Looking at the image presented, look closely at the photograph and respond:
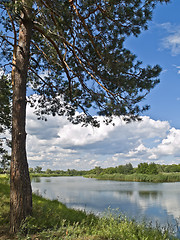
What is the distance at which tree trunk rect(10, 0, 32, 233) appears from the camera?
472cm

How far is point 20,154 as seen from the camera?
4.99 metres

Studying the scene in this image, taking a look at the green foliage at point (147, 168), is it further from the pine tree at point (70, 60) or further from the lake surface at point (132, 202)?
the pine tree at point (70, 60)

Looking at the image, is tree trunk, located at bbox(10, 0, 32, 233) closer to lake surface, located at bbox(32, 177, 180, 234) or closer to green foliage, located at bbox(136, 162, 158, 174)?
lake surface, located at bbox(32, 177, 180, 234)

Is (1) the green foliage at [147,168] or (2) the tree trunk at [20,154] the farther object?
(1) the green foliage at [147,168]

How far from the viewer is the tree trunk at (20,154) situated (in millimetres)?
4723

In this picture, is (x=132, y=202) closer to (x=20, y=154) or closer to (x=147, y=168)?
(x=20, y=154)

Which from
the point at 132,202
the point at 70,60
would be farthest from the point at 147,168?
the point at 70,60

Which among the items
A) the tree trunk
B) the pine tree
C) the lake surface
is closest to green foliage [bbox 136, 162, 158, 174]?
the lake surface

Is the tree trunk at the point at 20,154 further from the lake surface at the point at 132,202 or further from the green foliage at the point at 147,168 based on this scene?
the green foliage at the point at 147,168

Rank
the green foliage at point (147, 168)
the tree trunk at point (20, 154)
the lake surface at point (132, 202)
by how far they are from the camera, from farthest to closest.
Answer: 1. the green foliage at point (147, 168)
2. the lake surface at point (132, 202)
3. the tree trunk at point (20, 154)

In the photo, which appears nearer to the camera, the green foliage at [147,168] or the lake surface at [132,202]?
the lake surface at [132,202]

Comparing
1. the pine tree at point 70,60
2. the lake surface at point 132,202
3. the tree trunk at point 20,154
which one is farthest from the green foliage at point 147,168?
the tree trunk at point 20,154

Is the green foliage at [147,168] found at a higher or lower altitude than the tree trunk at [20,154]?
lower

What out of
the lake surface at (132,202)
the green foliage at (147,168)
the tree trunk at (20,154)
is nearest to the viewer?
the tree trunk at (20,154)
